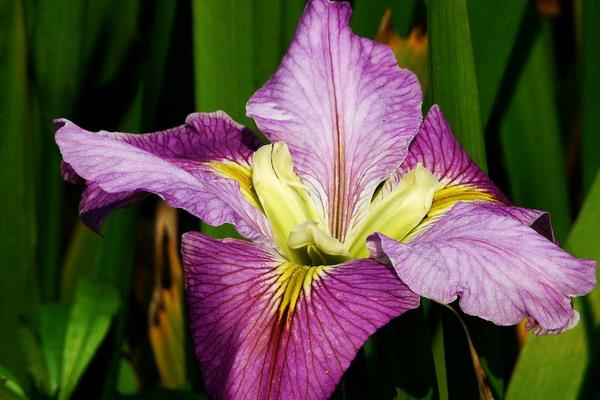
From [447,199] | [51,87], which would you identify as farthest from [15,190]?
[447,199]

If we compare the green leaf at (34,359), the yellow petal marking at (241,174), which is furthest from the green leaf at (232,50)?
the green leaf at (34,359)

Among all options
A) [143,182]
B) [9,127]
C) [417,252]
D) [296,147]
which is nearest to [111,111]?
[9,127]

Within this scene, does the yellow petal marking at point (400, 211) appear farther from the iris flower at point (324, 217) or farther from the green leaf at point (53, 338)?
the green leaf at point (53, 338)

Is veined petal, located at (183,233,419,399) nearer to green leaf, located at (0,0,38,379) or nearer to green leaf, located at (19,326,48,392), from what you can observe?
green leaf, located at (19,326,48,392)

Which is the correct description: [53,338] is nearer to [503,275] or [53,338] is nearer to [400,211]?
[400,211]

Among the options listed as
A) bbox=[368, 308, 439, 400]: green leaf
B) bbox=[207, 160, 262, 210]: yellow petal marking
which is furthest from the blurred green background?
bbox=[207, 160, 262, 210]: yellow petal marking

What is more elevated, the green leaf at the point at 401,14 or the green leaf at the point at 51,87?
the green leaf at the point at 401,14
